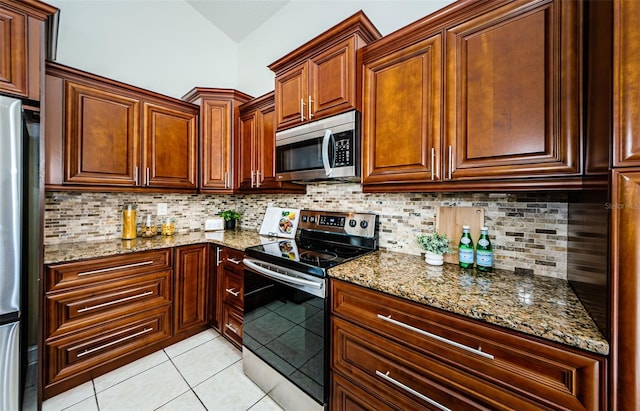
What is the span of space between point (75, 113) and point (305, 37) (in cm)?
209

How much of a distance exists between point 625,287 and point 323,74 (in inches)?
66.5

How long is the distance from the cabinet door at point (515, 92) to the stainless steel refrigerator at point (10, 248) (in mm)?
2189

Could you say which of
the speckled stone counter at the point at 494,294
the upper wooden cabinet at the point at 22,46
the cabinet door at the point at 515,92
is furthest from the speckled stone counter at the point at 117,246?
the cabinet door at the point at 515,92

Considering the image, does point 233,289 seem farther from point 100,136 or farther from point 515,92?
point 515,92

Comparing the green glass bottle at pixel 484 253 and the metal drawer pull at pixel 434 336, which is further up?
the green glass bottle at pixel 484 253

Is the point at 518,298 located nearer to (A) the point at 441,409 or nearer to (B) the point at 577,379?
(B) the point at 577,379

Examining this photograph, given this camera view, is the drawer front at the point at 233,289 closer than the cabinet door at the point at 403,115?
No

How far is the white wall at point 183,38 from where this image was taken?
204cm

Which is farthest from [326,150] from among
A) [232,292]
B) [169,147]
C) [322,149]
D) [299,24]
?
[299,24]

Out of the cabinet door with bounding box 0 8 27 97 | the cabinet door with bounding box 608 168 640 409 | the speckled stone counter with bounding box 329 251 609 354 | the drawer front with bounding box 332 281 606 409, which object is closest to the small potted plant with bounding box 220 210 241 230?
the cabinet door with bounding box 0 8 27 97

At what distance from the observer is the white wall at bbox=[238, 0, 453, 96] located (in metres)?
1.76

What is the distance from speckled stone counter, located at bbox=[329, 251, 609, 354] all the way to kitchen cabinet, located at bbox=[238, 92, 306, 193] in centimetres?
119

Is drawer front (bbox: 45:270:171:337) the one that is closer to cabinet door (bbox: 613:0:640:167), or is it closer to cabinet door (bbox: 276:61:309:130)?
cabinet door (bbox: 276:61:309:130)

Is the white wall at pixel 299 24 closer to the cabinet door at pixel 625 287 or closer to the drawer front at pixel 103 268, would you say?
the cabinet door at pixel 625 287
